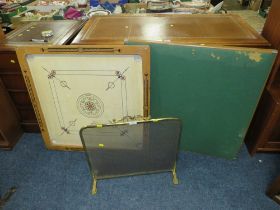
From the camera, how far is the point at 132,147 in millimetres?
1316

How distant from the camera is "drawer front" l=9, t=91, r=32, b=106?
1579 millimetres

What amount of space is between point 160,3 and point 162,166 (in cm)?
160

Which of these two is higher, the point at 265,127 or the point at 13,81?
the point at 13,81

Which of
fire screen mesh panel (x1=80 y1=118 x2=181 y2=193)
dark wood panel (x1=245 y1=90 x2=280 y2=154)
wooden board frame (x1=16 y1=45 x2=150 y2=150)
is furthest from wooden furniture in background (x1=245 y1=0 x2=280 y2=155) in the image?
wooden board frame (x1=16 y1=45 x2=150 y2=150)

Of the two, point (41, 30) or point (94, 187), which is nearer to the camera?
point (94, 187)

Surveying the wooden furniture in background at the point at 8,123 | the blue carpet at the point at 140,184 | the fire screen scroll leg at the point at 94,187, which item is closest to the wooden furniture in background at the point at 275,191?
the blue carpet at the point at 140,184

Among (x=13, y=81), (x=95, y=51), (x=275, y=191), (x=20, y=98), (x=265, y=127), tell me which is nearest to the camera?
(x=95, y=51)

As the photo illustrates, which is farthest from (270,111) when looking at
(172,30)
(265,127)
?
(172,30)

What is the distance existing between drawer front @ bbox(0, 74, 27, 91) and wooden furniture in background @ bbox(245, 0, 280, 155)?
157 centimetres

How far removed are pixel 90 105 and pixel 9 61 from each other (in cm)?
57

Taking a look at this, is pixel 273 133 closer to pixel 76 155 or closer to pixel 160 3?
pixel 76 155

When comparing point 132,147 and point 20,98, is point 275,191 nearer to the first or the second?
point 132,147

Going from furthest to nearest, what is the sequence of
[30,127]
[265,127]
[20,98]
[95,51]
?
[30,127] → [20,98] → [265,127] → [95,51]

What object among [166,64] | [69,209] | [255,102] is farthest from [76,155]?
[255,102]
